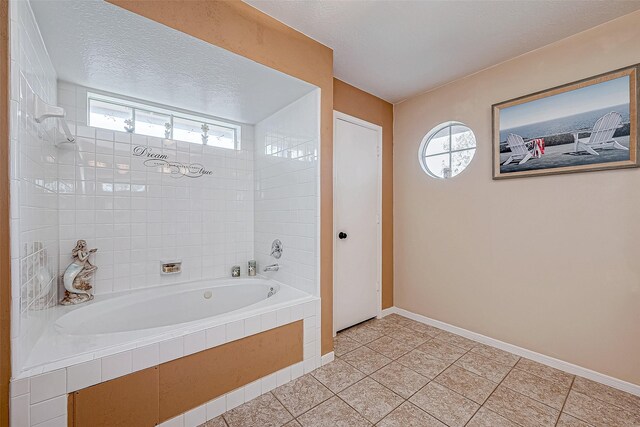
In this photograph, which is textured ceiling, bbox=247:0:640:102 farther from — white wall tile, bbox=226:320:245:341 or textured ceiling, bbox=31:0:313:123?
white wall tile, bbox=226:320:245:341

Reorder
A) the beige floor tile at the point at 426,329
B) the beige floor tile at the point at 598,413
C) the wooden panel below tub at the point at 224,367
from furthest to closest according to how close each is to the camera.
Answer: the beige floor tile at the point at 426,329 < the beige floor tile at the point at 598,413 < the wooden panel below tub at the point at 224,367

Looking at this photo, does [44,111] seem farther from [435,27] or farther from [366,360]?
[366,360]

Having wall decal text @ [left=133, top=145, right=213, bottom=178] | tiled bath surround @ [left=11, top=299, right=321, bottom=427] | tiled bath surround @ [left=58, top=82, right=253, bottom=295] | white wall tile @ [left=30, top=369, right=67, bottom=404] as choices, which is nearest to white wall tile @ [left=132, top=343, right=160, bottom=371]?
tiled bath surround @ [left=11, top=299, right=321, bottom=427]

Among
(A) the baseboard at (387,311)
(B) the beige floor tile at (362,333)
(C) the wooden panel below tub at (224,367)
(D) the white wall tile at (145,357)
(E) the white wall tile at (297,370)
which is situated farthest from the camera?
(A) the baseboard at (387,311)

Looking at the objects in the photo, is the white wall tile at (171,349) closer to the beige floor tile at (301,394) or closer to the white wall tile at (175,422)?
the white wall tile at (175,422)

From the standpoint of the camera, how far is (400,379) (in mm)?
1929

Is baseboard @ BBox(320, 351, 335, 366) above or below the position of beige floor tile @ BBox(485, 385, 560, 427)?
above

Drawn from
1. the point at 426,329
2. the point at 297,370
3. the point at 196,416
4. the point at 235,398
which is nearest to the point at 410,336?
the point at 426,329

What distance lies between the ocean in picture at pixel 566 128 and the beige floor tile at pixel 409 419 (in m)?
2.03

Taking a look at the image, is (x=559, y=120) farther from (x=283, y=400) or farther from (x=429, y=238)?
(x=283, y=400)

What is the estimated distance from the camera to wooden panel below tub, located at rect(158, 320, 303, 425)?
1424 millimetres

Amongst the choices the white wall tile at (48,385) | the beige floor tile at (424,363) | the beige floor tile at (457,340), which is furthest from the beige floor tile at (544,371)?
the white wall tile at (48,385)

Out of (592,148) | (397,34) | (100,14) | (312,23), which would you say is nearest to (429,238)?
(592,148)

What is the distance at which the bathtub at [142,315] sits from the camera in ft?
4.10
